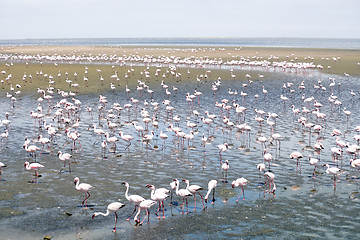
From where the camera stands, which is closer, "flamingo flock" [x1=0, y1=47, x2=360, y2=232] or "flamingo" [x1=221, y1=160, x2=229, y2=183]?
"flamingo flock" [x1=0, y1=47, x2=360, y2=232]

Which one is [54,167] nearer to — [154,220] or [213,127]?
[154,220]

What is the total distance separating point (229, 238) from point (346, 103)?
28682 millimetres

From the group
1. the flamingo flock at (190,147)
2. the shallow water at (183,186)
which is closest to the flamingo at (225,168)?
the flamingo flock at (190,147)

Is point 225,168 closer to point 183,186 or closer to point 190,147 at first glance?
point 183,186

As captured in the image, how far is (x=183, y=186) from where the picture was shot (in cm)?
1797

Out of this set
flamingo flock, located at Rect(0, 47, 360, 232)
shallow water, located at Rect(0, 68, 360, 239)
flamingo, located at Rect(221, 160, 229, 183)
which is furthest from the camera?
flamingo, located at Rect(221, 160, 229, 183)

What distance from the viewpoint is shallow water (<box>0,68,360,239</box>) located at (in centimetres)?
1365

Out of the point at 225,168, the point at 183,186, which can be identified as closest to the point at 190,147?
the point at 225,168

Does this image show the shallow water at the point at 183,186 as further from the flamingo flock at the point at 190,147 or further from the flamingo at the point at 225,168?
the flamingo at the point at 225,168

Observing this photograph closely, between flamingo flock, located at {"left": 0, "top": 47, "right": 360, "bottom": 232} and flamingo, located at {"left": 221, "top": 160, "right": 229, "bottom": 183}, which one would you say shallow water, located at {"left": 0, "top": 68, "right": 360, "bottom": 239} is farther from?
flamingo, located at {"left": 221, "top": 160, "right": 229, "bottom": 183}

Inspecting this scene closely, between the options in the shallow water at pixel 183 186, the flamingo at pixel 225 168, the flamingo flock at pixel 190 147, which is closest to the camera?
the shallow water at pixel 183 186

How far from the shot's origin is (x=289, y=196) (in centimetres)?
1641

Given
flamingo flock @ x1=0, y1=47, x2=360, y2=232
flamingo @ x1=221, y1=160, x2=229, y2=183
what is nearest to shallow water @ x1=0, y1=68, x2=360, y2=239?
flamingo flock @ x1=0, y1=47, x2=360, y2=232

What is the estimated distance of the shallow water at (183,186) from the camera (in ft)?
44.8
